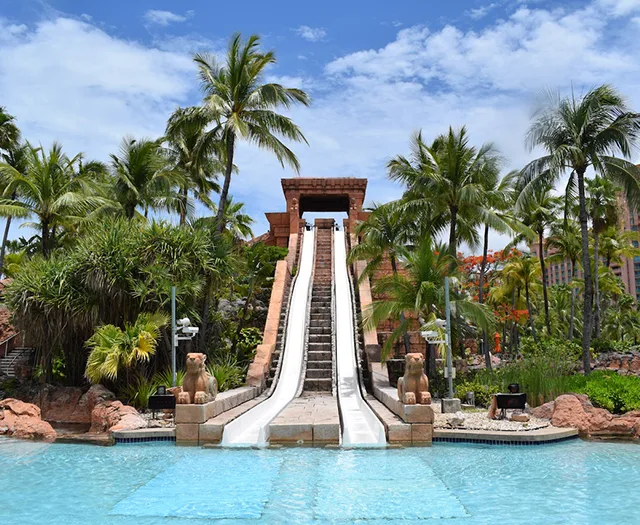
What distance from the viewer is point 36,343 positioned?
15.8 m

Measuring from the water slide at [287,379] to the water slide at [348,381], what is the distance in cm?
116

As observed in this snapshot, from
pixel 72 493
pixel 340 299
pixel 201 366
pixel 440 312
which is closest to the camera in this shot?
pixel 72 493

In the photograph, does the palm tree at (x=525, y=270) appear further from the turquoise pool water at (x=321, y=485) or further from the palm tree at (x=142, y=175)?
the turquoise pool water at (x=321, y=485)

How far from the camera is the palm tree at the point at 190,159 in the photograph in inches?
744

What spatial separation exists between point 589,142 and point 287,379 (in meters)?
10.9

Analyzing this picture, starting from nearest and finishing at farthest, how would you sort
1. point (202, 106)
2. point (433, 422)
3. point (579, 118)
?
point (433, 422) → point (579, 118) → point (202, 106)

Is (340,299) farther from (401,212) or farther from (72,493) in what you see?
(72,493)

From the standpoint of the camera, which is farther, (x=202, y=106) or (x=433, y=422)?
(x=202, y=106)

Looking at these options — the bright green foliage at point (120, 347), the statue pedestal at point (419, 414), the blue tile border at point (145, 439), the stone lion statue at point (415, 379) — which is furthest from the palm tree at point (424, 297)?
the blue tile border at point (145, 439)

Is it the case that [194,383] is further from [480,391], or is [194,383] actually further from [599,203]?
[599,203]

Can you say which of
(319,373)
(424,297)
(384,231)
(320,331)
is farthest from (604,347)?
(319,373)

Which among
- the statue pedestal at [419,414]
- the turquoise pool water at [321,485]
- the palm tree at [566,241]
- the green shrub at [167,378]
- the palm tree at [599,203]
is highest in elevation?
the palm tree at [599,203]

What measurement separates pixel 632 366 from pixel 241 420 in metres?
17.6

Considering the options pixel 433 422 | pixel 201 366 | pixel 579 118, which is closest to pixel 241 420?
pixel 201 366
